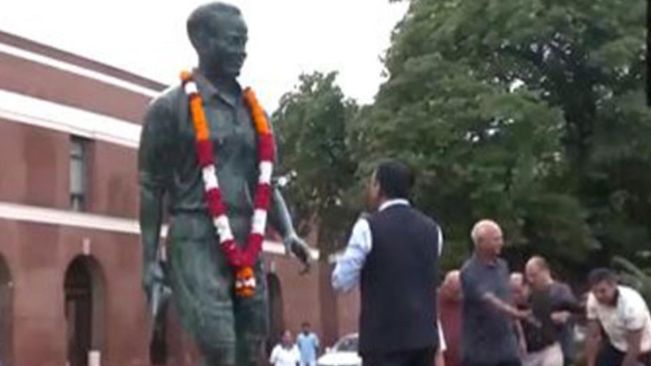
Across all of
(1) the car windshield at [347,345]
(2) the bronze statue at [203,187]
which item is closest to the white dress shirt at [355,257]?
(2) the bronze statue at [203,187]

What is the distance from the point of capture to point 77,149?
5034cm

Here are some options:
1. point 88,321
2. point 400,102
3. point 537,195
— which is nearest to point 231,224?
point 537,195

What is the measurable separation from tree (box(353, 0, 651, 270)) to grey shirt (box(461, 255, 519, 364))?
27.7 meters

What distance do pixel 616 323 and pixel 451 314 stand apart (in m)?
1.42

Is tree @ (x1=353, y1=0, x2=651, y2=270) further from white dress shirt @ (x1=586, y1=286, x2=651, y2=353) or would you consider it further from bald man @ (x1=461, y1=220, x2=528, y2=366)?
bald man @ (x1=461, y1=220, x2=528, y2=366)

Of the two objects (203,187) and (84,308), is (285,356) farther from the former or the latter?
(203,187)

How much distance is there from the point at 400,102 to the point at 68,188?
1226cm

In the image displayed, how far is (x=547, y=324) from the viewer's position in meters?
13.4

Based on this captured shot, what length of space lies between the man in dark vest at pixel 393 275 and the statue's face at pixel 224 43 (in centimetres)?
154

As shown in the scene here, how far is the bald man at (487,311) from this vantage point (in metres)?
11.8

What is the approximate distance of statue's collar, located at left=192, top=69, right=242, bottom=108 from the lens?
8.16 meters

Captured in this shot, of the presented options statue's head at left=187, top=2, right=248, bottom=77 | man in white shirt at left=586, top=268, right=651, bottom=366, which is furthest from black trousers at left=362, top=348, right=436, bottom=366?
man in white shirt at left=586, top=268, right=651, bottom=366

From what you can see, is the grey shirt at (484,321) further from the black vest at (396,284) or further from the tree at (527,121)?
the tree at (527,121)

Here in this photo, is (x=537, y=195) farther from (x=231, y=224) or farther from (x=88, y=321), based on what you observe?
(x=231, y=224)
